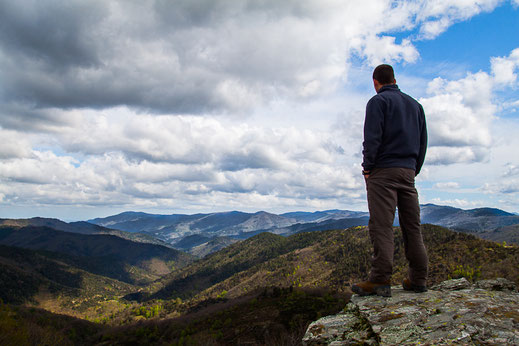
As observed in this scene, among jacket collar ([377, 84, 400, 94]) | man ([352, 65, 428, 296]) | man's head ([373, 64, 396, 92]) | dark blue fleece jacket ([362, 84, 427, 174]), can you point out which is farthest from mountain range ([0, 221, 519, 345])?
man's head ([373, 64, 396, 92])

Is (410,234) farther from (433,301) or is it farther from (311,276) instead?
(311,276)

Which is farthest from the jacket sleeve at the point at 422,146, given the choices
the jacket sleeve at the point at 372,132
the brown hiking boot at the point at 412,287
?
the brown hiking boot at the point at 412,287

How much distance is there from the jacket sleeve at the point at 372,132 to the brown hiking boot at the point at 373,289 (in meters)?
2.61

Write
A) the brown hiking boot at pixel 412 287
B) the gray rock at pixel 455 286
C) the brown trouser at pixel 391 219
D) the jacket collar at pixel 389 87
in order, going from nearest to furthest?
the brown trouser at pixel 391 219 < the brown hiking boot at pixel 412 287 < the jacket collar at pixel 389 87 < the gray rock at pixel 455 286

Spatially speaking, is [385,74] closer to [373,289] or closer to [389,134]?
[389,134]

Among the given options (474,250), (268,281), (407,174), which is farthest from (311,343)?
(268,281)

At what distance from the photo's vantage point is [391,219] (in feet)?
19.6

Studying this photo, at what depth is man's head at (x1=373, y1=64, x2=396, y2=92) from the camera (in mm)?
7059

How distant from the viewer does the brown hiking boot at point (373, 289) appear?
20.7 ft

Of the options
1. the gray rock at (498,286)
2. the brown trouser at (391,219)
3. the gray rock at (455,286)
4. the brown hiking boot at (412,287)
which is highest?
the brown trouser at (391,219)

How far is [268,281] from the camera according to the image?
153375 millimetres

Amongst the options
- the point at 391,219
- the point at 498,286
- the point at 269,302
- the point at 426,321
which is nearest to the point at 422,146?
the point at 391,219

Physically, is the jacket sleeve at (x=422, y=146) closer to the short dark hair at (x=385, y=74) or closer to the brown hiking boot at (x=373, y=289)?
the short dark hair at (x=385, y=74)

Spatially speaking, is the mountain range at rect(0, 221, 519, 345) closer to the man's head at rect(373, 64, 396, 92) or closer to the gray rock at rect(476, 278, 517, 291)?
the gray rock at rect(476, 278, 517, 291)
